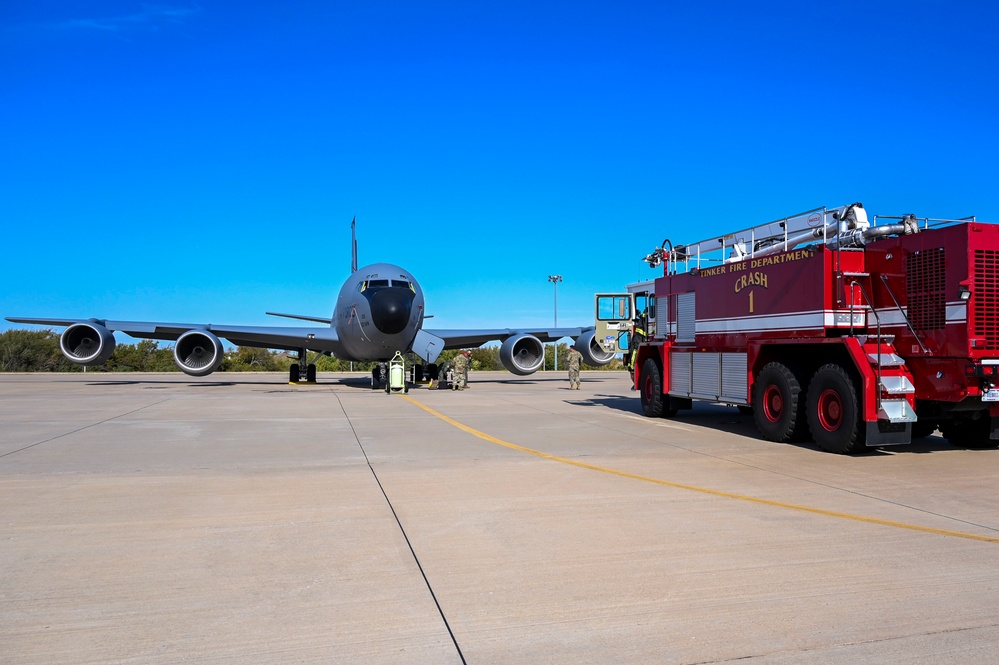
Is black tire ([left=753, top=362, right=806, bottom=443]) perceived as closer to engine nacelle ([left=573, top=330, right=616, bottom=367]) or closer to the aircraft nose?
the aircraft nose

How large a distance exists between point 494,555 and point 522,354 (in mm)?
22831

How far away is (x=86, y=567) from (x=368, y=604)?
1.92 m

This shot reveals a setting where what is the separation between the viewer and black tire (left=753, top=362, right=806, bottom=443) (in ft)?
33.9

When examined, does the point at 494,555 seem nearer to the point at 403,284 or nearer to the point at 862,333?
the point at 862,333

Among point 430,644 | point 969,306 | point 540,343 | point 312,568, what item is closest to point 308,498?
point 312,568

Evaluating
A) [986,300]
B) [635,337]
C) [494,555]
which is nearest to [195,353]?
[635,337]

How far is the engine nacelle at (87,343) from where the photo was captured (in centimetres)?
2364

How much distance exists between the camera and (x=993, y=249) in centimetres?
871

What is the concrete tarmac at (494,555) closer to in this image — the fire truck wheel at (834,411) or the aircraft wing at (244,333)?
the fire truck wheel at (834,411)

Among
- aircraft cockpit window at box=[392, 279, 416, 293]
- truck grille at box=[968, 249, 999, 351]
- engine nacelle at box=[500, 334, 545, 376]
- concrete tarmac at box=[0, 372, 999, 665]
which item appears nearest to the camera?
concrete tarmac at box=[0, 372, 999, 665]

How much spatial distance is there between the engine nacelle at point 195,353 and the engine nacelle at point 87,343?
2.24 metres

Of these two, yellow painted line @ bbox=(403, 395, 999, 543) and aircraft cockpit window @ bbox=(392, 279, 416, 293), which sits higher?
aircraft cockpit window @ bbox=(392, 279, 416, 293)

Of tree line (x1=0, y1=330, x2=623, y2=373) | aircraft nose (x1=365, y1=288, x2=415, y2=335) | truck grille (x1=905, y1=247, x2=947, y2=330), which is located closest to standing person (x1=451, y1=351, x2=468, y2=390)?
aircraft nose (x1=365, y1=288, x2=415, y2=335)

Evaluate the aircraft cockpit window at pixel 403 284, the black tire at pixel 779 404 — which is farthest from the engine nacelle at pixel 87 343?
the black tire at pixel 779 404
